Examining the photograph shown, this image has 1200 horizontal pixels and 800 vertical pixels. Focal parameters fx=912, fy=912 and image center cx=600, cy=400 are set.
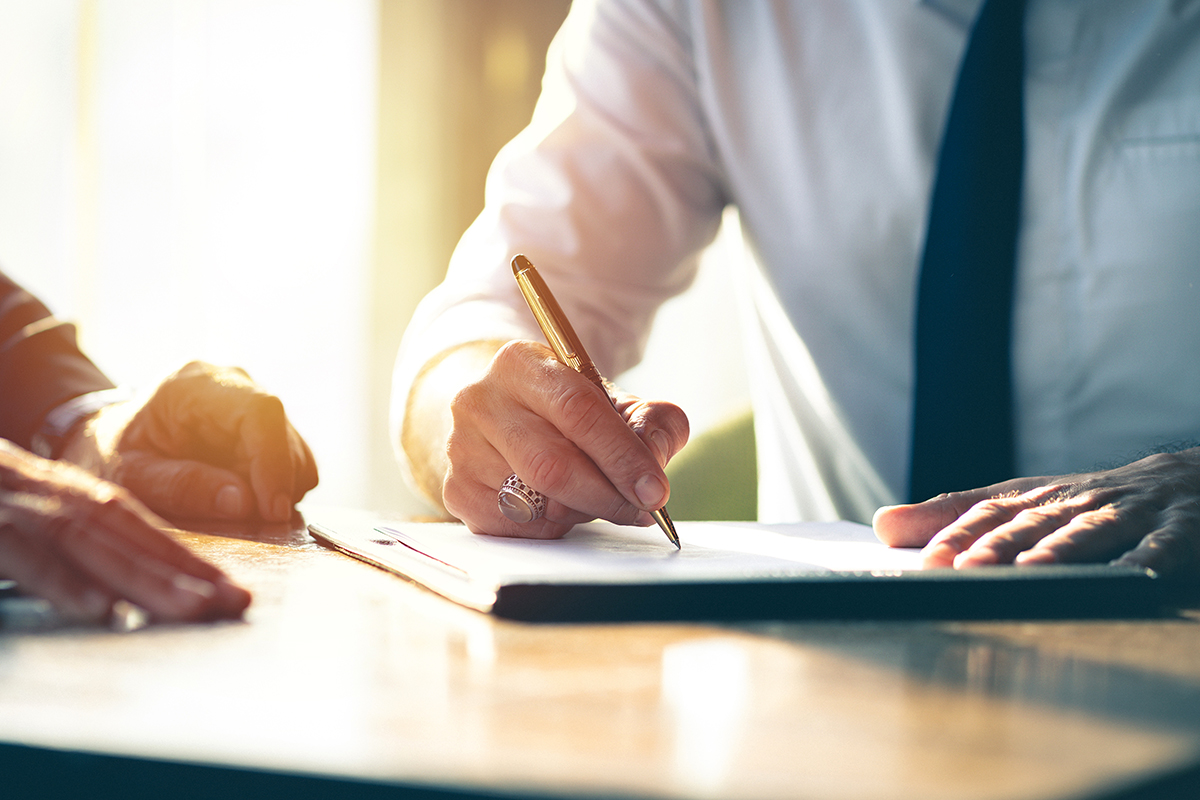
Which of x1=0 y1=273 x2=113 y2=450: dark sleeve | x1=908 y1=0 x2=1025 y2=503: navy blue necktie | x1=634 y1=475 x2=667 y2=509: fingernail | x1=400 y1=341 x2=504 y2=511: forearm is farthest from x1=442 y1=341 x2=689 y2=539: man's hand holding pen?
x1=0 y1=273 x2=113 y2=450: dark sleeve

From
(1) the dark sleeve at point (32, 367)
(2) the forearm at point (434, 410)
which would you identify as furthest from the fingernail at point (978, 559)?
(1) the dark sleeve at point (32, 367)

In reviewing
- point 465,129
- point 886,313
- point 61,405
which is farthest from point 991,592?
point 465,129

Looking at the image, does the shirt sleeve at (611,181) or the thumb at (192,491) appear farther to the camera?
the shirt sleeve at (611,181)

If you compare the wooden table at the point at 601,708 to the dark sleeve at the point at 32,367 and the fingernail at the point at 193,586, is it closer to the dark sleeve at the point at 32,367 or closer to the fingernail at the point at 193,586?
the fingernail at the point at 193,586

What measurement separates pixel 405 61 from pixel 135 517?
3.20 metres

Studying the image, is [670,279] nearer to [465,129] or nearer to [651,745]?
[651,745]

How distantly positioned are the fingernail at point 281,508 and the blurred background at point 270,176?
2504 millimetres

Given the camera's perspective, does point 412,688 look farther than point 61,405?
No

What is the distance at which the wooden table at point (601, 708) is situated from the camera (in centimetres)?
22

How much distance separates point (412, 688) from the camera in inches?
11.4

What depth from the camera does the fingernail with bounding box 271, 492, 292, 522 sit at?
0.80m

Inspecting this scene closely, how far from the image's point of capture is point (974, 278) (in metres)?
0.92

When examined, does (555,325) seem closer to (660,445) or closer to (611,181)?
(660,445)

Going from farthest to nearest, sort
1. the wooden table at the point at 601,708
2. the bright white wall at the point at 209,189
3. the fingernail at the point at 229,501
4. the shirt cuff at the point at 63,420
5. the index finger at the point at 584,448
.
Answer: the bright white wall at the point at 209,189
the shirt cuff at the point at 63,420
the fingernail at the point at 229,501
the index finger at the point at 584,448
the wooden table at the point at 601,708
